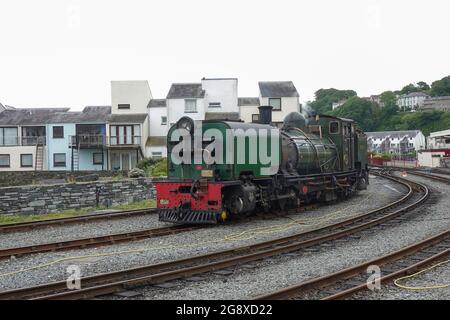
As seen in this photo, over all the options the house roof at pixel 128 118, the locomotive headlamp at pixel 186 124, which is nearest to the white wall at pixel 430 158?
the house roof at pixel 128 118

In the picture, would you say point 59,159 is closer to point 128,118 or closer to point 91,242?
point 128,118

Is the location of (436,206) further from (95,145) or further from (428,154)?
(428,154)

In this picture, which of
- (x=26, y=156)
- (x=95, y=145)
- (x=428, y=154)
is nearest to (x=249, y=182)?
(x=95, y=145)

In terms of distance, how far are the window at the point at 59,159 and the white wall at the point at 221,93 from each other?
13229 millimetres

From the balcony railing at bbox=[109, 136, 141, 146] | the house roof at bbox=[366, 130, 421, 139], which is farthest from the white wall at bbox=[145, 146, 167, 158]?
the house roof at bbox=[366, 130, 421, 139]

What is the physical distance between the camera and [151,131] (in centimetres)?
4441

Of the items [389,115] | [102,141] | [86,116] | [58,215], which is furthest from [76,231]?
[389,115]

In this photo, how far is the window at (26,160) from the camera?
1719 inches

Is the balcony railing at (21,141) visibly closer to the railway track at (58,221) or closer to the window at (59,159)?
the window at (59,159)

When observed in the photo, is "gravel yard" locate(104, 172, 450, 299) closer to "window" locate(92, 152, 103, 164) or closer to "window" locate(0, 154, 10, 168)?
"window" locate(92, 152, 103, 164)

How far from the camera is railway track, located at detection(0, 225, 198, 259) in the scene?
10.4 m

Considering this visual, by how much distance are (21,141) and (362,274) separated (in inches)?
1619
